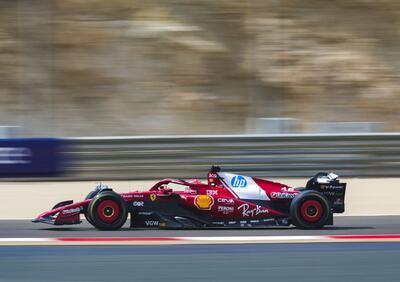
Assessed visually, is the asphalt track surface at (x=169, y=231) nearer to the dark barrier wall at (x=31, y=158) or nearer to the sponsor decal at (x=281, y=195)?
the sponsor decal at (x=281, y=195)

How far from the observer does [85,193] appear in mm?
12500

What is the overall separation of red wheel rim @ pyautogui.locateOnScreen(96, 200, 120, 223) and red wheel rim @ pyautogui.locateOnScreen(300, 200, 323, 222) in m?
1.96

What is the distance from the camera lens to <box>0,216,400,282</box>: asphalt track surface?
6250 mm

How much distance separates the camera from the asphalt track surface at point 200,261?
246 inches

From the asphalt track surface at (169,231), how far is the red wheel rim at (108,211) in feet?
0.48

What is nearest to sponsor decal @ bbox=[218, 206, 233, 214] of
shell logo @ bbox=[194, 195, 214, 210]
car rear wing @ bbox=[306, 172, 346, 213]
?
shell logo @ bbox=[194, 195, 214, 210]

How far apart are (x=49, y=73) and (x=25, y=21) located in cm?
144

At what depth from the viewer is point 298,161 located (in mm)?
14008

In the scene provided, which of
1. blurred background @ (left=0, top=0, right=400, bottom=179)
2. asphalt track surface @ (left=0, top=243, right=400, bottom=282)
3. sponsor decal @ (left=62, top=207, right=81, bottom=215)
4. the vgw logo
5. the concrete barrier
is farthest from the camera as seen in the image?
blurred background @ (left=0, top=0, right=400, bottom=179)

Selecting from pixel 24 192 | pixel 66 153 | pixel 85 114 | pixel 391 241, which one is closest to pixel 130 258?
pixel 391 241

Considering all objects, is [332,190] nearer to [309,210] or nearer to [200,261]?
[309,210]

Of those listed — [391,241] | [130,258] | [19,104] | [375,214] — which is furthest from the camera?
[19,104]

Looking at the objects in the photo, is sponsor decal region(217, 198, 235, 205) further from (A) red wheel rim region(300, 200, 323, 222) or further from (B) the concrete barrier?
(B) the concrete barrier

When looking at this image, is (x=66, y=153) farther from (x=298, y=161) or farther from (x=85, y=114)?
(x=85, y=114)
